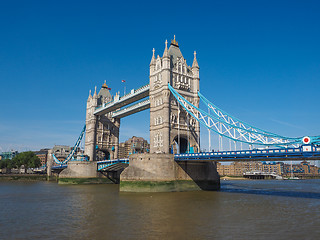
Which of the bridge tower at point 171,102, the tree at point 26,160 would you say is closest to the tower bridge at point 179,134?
the bridge tower at point 171,102

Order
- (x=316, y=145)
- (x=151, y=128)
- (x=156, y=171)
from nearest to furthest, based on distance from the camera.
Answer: (x=316, y=145), (x=156, y=171), (x=151, y=128)

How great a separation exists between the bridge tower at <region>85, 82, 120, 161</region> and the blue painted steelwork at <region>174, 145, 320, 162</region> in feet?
128

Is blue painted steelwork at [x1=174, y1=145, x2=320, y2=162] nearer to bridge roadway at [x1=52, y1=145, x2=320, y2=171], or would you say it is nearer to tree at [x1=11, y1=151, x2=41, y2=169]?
bridge roadway at [x1=52, y1=145, x2=320, y2=171]

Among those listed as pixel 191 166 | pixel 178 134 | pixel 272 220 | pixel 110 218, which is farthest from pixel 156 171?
pixel 272 220

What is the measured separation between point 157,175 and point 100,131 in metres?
39.5

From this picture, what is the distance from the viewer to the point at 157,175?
37.2 m

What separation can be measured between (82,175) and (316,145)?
4869 centimetres

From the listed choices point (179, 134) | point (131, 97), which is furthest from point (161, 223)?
point (131, 97)

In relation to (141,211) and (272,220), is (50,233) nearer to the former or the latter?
(141,211)

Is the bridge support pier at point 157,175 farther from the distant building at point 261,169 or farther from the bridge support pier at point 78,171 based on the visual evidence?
the distant building at point 261,169

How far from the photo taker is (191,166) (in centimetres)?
4069

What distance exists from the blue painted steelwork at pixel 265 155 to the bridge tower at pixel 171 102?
8.34 meters

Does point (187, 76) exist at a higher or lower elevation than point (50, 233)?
higher

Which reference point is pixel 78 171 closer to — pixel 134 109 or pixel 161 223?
pixel 134 109
